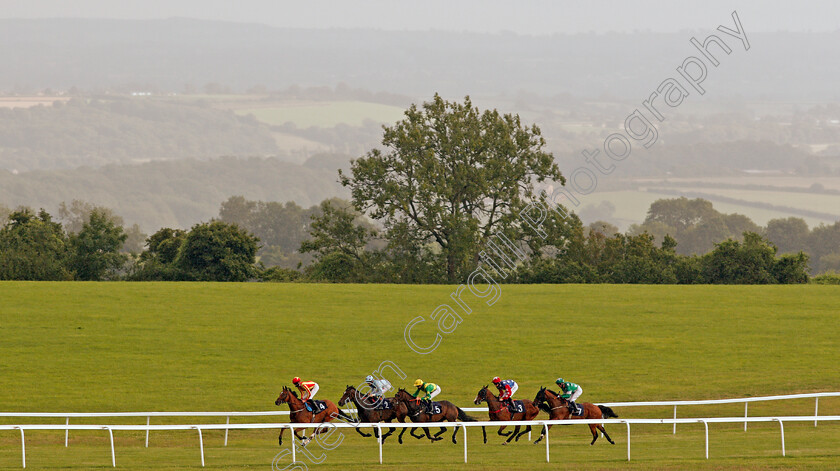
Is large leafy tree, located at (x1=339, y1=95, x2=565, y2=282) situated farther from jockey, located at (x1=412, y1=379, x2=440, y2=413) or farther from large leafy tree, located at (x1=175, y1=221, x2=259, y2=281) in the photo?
jockey, located at (x1=412, y1=379, x2=440, y2=413)

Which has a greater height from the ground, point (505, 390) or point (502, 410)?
point (505, 390)

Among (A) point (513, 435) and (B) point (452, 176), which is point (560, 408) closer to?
(A) point (513, 435)

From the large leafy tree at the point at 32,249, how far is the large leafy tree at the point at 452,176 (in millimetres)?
13102

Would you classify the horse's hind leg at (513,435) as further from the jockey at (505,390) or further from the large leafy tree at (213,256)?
the large leafy tree at (213,256)

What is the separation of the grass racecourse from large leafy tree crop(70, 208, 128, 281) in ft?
29.2

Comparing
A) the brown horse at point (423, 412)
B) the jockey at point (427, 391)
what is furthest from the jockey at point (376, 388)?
the jockey at point (427, 391)

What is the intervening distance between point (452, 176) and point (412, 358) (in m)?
21.0

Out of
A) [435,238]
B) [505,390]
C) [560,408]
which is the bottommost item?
[560,408]

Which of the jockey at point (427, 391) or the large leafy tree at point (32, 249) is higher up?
the large leafy tree at point (32, 249)

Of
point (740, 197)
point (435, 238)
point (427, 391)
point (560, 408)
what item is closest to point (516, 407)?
point (560, 408)

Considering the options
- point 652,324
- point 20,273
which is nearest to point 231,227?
point 20,273

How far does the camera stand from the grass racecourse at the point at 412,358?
13852 mm

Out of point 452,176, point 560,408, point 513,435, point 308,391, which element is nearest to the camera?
point 560,408

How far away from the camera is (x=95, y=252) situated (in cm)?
4038
